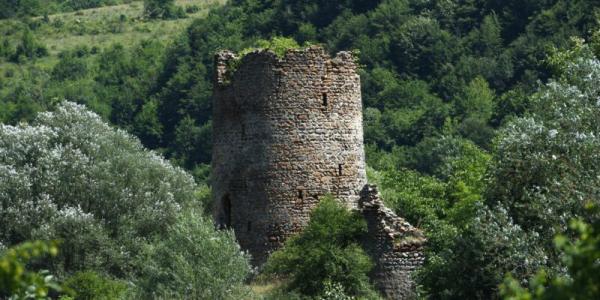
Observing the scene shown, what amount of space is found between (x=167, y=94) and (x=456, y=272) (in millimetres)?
62154

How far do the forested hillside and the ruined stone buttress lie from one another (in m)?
1.74

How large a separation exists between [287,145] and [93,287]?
5377mm

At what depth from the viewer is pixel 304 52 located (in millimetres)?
32875

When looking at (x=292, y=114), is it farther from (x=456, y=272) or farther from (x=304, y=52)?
(x=456, y=272)

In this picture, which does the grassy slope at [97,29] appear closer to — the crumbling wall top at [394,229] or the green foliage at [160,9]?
the green foliage at [160,9]

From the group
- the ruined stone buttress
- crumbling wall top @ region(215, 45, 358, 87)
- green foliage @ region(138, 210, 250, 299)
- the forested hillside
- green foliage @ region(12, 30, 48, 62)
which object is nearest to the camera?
the forested hillside

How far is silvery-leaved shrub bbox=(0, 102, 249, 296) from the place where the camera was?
120 feet

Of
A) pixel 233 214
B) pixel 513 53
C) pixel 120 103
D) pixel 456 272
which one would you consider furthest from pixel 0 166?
pixel 120 103

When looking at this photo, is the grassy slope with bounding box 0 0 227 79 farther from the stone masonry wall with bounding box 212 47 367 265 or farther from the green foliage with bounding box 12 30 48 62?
the stone masonry wall with bounding box 212 47 367 265

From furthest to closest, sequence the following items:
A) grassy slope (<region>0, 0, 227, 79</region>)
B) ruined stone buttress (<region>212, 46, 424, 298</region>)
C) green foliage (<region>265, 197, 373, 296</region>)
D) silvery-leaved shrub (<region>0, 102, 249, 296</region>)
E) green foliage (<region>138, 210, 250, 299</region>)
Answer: grassy slope (<region>0, 0, 227, 79</region>)
silvery-leaved shrub (<region>0, 102, 249, 296</region>)
ruined stone buttress (<region>212, 46, 424, 298</region>)
green foliage (<region>265, 197, 373, 296</region>)
green foliage (<region>138, 210, 250, 299</region>)

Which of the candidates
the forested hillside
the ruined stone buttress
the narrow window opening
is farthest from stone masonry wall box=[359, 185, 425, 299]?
the narrow window opening

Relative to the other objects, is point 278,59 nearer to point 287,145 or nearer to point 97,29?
point 287,145

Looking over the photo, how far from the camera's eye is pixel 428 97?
8081 centimetres

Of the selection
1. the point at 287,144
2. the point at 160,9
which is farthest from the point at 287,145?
the point at 160,9
